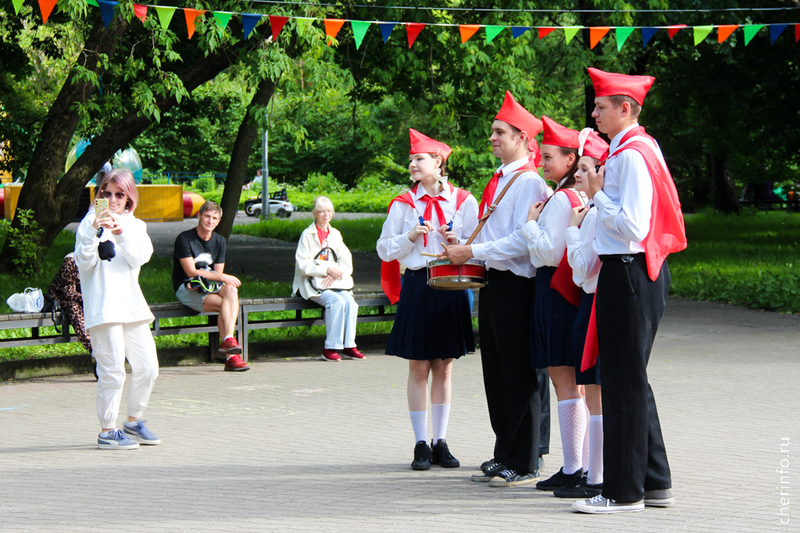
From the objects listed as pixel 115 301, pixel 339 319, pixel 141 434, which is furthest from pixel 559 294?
pixel 339 319

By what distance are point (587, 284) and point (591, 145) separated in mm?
709

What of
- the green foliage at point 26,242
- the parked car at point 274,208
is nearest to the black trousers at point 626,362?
the green foliage at point 26,242

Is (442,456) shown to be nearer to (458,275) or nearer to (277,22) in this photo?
(458,275)

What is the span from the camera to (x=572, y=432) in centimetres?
489

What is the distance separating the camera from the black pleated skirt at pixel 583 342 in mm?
4656

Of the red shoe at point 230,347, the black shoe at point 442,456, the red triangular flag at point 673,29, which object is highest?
the red triangular flag at point 673,29

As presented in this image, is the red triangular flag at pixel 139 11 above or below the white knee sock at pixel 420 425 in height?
above

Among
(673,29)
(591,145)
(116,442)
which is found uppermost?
(673,29)

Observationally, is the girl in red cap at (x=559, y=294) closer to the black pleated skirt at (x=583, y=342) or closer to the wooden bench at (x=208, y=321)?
the black pleated skirt at (x=583, y=342)

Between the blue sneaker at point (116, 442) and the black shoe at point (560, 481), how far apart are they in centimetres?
268

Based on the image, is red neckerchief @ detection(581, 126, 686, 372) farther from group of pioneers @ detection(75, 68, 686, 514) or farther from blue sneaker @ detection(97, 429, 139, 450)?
blue sneaker @ detection(97, 429, 139, 450)

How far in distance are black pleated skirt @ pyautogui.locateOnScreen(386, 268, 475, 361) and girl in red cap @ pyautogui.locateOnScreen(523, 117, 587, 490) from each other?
644 millimetres

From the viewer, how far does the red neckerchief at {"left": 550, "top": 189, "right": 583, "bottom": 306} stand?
477 centimetres

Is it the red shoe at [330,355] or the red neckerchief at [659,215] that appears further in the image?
the red shoe at [330,355]
